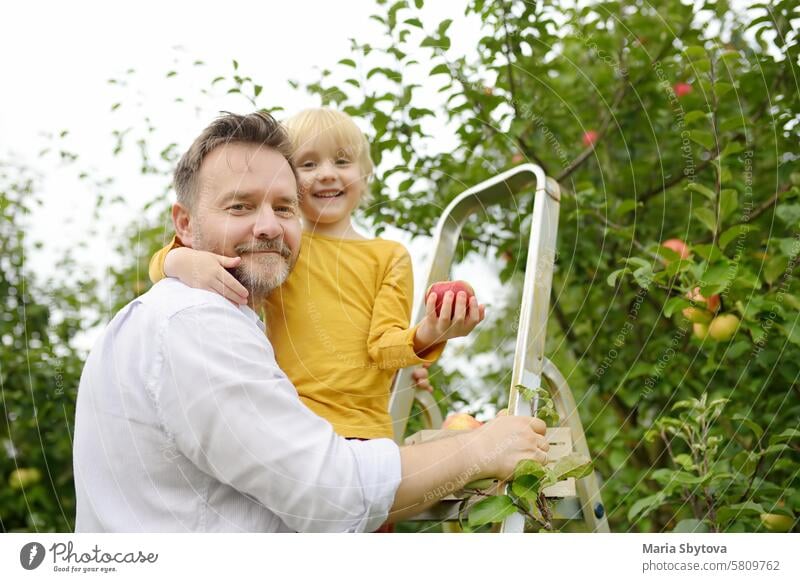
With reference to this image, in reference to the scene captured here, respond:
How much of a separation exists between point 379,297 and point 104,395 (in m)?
0.51

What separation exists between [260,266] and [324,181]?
32cm

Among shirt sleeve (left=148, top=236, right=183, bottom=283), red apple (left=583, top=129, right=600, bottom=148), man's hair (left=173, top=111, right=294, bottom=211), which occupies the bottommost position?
shirt sleeve (left=148, top=236, right=183, bottom=283)

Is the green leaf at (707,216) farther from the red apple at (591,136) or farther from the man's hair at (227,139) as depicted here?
the man's hair at (227,139)

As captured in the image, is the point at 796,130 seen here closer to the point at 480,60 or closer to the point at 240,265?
the point at 480,60

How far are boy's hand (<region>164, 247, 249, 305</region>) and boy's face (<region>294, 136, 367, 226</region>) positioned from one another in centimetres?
31

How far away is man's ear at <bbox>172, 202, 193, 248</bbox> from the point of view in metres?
1.50

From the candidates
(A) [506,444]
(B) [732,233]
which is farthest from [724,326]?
(A) [506,444]

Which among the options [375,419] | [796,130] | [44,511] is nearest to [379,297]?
[375,419]

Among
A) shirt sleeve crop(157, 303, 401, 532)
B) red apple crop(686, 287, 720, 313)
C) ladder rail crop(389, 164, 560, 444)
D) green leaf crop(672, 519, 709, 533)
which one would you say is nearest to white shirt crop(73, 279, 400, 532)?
shirt sleeve crop(157, 303, 401, 532)

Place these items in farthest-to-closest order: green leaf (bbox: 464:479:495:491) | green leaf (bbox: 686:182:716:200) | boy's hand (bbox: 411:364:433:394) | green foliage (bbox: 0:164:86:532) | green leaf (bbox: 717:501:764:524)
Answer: green foliage (bbox: 0:164:86:532) < boy's hand (bbox: 411:364:433:394) < green leaf (bbox: 686:182:716:200) < green leaf (bbox: 717:501:764:524) < green leaf (bbox: 464:479:495:491)

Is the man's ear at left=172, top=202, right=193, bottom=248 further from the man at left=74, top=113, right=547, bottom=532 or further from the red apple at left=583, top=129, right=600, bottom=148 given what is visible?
the red apple at left=583, top=129, right=600, bottom=148

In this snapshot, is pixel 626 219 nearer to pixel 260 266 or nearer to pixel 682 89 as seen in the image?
pixel 682 89

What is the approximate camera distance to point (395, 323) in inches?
62.5

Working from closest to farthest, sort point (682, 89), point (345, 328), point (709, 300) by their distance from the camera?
point (345, 328)
point (709, 300)
point (682, 89)
